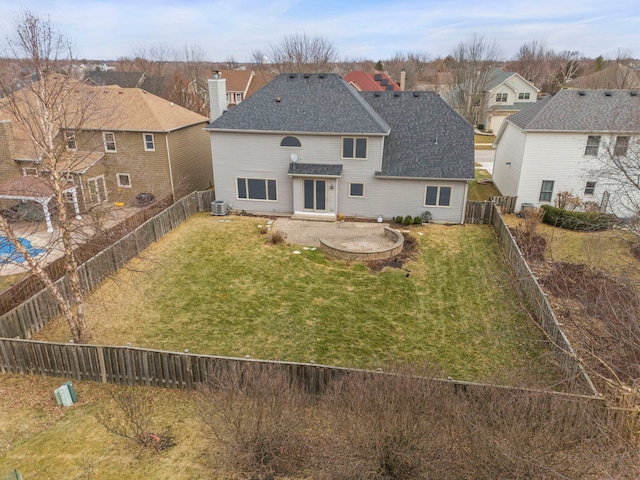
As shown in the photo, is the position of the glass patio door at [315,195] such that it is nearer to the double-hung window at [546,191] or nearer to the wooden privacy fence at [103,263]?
the wooden privacy fence at [103,263]

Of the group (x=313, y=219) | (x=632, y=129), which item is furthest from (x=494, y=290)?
(x=632, y=129)

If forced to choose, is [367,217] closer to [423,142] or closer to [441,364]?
[423,142]

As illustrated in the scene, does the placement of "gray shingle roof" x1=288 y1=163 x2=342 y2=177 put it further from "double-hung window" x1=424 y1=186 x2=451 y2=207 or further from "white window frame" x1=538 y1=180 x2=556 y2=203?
"white window frame" x1=538 y1=180 x2=556 y2=203

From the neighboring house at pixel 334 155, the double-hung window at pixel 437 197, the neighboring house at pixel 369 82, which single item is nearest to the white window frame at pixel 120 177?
the neighboring house at pixel 334 155

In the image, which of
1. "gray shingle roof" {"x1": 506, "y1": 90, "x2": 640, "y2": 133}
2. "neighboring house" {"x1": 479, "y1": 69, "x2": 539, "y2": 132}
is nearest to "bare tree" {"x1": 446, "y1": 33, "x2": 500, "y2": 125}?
"neighboring house" {"x1": 479, "y1": 69, "x2": 539, "y2": 132}

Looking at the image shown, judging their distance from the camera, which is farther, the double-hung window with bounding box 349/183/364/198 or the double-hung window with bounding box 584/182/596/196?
the double-hung window with bounding box 584/182/596/196

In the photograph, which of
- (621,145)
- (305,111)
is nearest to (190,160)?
(305,111)
